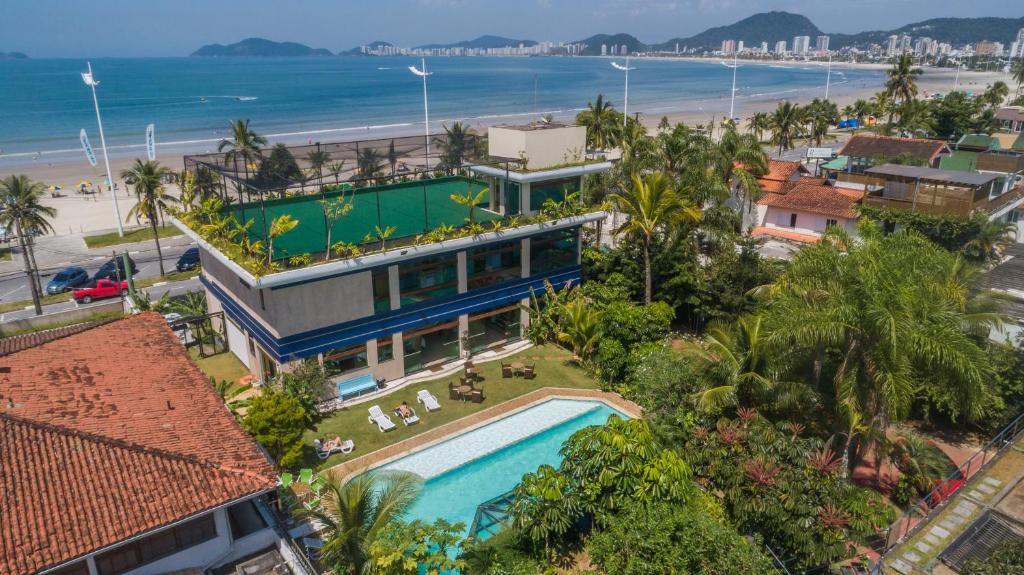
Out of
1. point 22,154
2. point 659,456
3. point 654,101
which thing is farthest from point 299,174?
point 654,101

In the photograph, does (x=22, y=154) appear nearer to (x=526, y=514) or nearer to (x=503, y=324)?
(x=503, y=324)

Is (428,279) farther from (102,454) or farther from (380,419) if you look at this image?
(102,454)

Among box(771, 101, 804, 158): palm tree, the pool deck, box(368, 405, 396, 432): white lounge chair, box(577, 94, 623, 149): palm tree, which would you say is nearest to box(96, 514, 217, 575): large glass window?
the pool deck

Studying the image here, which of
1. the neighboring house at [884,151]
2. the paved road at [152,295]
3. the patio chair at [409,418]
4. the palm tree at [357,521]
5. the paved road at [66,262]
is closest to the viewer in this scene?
the palm tree at [357,521]

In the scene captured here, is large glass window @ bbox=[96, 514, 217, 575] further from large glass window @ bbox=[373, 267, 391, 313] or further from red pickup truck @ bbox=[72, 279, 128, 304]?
red pickup truck @ bbox=[72, 279, 128, 304]

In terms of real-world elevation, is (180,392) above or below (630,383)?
above

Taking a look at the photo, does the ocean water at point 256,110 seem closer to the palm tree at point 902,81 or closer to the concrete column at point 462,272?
the palm tree at point 902,81

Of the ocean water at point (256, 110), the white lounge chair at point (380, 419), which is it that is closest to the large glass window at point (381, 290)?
the white lounge chair at point (380, 419)
